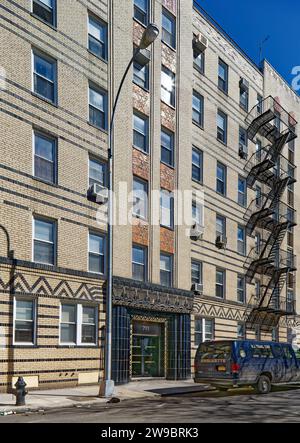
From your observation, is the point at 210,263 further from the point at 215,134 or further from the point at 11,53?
the point at 11,53

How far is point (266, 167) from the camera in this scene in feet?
122

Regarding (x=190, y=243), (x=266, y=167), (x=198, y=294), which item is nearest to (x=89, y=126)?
(x=190, y=243)

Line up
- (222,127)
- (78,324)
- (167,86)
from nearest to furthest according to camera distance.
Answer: (78,324)
(167,86)
(222,127)

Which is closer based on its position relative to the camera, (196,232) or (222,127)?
(196,232)

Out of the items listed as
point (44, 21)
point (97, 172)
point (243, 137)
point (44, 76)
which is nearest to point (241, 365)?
point (97, 172)

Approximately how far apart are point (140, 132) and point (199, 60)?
8.25 m

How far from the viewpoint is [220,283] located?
3359cm

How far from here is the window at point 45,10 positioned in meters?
22.2

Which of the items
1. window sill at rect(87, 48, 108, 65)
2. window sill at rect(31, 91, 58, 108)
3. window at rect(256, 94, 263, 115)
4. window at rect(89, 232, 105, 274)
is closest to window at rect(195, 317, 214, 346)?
window at rect(89, 232, 105, 274)

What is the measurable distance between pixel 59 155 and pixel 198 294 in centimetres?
1163

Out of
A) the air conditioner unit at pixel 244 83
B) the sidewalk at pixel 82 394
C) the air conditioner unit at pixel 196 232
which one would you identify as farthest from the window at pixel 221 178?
the sidewalk at pixel 82 394

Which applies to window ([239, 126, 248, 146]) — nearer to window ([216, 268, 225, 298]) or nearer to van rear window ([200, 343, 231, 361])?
window ([216, 268, 225, 298])

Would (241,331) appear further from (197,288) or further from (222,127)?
(222,127)

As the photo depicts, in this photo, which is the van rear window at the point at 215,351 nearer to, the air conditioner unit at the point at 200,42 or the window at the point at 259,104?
the air conditioner unit at the point at 200,42
